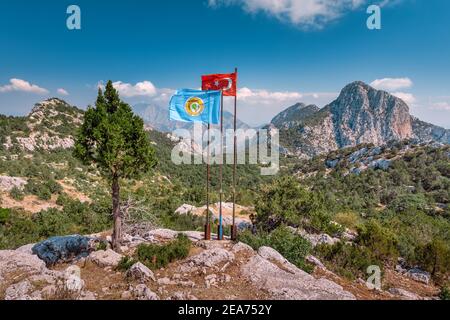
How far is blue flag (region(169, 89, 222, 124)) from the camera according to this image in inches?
570

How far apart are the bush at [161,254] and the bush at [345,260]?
28.3 feet

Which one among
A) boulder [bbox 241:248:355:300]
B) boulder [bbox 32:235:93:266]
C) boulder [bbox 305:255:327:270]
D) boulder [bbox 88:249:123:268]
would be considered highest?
boulder [bbox 241:248:355:300]

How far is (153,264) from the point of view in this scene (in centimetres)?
1273

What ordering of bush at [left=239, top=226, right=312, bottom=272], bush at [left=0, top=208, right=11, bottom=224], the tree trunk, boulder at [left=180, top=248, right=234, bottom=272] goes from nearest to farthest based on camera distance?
boulder at [left=180, top=248, right=234, bottom=272], bush at [left=239, top=226, right=312, bottom=272], the tree trunk, bush at [left=0, top=208, right=11, bottom=224]

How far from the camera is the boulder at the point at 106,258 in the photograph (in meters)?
13.3

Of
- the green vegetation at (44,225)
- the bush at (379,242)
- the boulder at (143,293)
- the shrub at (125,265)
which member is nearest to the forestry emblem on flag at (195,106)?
the shrub at (125,265)

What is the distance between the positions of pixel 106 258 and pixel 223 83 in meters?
10.2

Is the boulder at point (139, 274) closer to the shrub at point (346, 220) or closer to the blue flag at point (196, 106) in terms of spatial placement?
the blue flag at point (196, 106)

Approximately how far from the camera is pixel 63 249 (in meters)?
16.8

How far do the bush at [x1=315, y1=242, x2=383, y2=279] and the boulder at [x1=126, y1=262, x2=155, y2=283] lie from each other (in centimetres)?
1037

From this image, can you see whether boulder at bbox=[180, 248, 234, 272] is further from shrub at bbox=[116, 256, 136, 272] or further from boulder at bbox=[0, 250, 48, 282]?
boulder at bbox=[0, 250, 48, 282]

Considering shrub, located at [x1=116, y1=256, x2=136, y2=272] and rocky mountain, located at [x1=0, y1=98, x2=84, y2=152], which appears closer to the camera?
shrub, located at [x1=116, y1=256, x2=136, y2=272]

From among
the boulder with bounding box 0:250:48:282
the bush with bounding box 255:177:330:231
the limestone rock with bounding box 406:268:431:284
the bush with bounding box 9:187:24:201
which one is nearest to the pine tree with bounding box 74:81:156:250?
the boulder with bounding box 0:250:48:282
